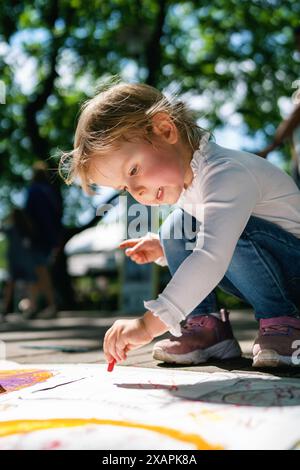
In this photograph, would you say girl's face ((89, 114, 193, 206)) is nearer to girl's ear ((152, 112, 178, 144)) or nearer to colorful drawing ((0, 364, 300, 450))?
girl's ear ((152, 112, 178, 144))

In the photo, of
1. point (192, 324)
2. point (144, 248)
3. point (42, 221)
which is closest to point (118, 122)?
point (144, 248)

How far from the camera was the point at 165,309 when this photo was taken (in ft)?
4.71

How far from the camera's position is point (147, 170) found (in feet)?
5.32

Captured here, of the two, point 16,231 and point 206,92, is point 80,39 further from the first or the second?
point 16,231

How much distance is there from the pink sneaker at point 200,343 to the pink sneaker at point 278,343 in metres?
0.20

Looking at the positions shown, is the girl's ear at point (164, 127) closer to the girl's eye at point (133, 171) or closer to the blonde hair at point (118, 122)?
the blonde hair at point (118, 122)

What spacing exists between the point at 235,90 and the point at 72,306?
5.46 m

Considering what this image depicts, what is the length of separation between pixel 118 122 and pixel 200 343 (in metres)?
0.75

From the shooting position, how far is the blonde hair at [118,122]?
1648 millimetres

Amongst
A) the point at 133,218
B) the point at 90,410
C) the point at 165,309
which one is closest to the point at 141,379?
the point at 165,309

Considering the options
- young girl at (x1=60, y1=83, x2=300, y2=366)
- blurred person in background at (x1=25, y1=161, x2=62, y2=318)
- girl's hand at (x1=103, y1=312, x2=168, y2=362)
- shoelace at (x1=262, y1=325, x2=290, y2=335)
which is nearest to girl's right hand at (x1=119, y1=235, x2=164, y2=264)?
young girl at (x1=60, y1=83, x2=300, y2=366)

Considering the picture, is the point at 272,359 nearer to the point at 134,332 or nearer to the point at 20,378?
the point at 134,332

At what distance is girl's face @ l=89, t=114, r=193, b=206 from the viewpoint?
5.33ft

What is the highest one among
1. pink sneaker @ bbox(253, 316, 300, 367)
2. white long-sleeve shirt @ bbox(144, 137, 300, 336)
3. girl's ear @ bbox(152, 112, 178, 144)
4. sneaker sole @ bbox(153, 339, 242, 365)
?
girl's ear @ bbox(152, 112, 178, 144)
